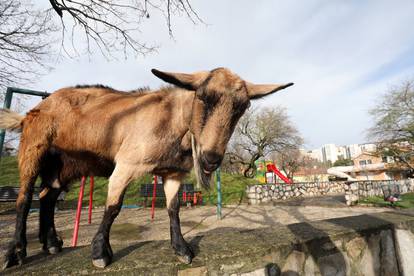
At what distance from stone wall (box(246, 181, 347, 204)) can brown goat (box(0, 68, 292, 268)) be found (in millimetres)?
13354

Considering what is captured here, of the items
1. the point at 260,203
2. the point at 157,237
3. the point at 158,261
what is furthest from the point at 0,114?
the point at 260,203

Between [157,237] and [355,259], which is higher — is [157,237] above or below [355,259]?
below

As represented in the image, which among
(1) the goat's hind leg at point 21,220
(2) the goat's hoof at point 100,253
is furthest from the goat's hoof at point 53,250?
(2) the goat's hoof at point 100,253

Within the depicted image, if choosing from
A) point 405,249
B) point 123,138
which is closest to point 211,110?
point 123,138

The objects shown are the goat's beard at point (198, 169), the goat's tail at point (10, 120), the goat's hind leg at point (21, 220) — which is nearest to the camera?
the goat's hind leg at point (21, 220)

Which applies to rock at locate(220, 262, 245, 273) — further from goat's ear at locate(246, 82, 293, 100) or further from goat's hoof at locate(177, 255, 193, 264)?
goat's ear at locate(246, 82, 293, 100)

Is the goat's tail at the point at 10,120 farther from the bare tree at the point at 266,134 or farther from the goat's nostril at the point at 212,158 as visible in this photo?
the bare tree at the point at 266,134

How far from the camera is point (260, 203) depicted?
14.7 meters

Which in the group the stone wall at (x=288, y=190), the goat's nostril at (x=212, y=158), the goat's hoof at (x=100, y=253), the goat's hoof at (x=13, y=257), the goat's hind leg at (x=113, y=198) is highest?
the goat's nostril at (x=212, y=158)

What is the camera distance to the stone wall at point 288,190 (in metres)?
14.9

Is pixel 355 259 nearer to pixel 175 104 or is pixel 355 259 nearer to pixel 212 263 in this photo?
pixel 212 263

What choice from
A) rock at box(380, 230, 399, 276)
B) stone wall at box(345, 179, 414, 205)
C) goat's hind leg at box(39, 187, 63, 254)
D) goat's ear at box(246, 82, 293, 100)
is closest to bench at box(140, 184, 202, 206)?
stone wall at box(345, 179, 414, 205)

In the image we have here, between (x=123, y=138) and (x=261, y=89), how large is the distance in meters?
1.28

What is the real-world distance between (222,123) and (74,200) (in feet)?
46.7
